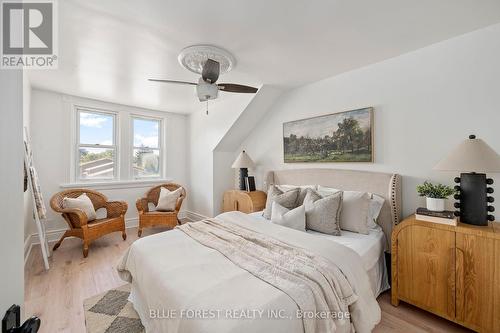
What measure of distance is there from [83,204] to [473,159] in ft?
15.4

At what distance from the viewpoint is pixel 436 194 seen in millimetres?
2035

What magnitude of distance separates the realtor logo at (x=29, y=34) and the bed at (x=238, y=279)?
1282mm

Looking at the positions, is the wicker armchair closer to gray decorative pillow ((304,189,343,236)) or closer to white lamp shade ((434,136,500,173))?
gray decorative pillow ((304,189,343,236))

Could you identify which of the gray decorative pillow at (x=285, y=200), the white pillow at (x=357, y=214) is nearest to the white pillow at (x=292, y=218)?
the gray decorative pillow at (x=285, y=200)

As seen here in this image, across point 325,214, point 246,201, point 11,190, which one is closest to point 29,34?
point 11,190

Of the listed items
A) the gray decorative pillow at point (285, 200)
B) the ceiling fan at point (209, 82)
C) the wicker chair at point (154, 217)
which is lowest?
the wicker chair at point (154, 217)

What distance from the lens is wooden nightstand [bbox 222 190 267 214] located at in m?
3.66

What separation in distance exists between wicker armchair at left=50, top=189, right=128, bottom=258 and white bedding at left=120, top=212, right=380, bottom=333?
61.9 inches

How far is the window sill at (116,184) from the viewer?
3935 mm

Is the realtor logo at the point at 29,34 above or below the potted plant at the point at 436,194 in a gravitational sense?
above

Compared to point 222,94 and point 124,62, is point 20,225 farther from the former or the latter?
point 222,94

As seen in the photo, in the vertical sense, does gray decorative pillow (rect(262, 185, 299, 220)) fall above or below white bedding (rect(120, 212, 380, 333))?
above

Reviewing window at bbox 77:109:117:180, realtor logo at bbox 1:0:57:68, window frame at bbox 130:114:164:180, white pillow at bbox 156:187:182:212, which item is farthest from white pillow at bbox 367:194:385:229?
window at bbox 77:109:117:180

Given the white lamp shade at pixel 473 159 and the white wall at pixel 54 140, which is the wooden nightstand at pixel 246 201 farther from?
the white lamp shade at pixel 473 159
